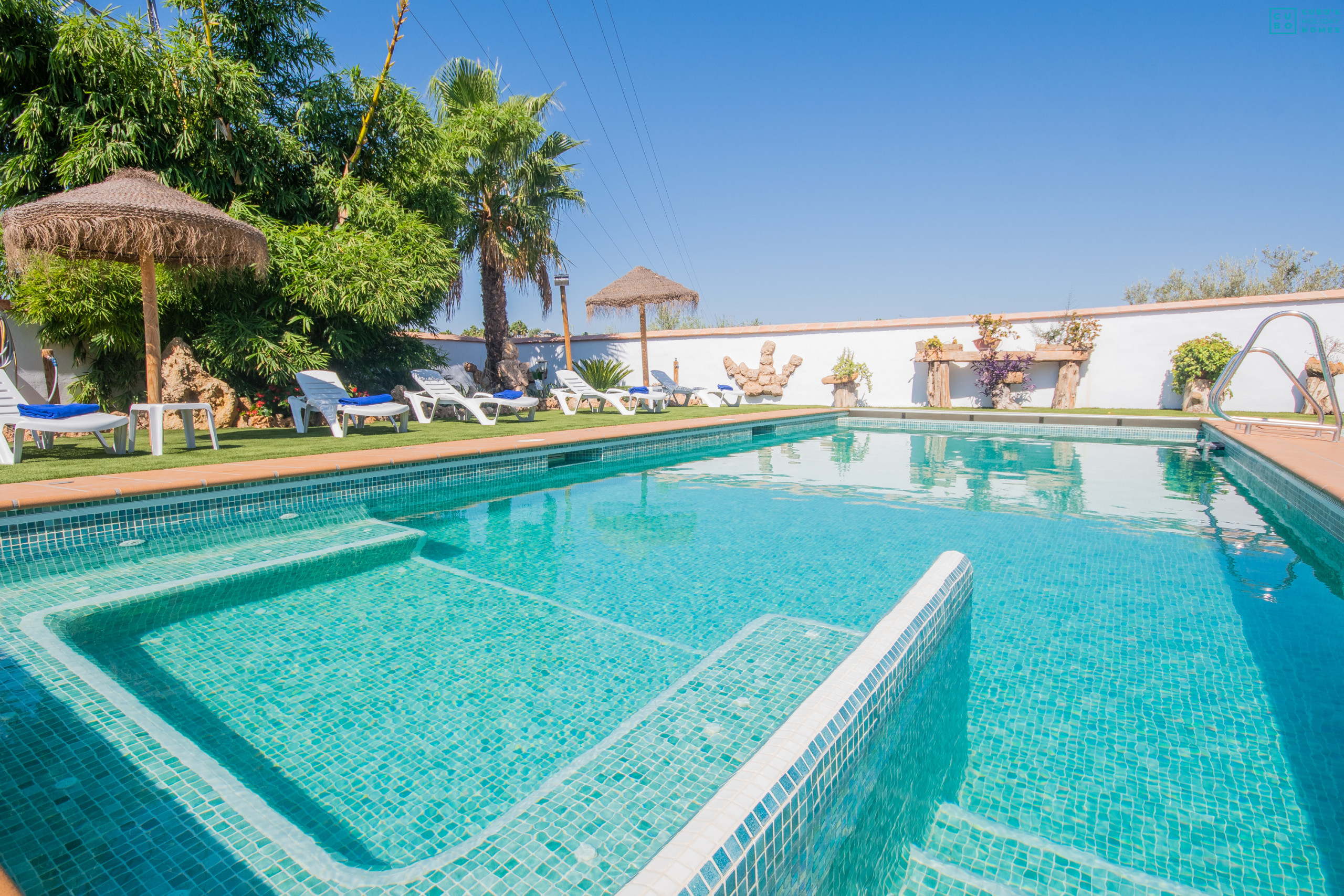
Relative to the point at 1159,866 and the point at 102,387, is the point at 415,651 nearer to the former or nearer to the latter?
the point at 1159,866

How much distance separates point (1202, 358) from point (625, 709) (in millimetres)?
14272

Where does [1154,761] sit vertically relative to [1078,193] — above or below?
below

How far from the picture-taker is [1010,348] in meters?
13.9

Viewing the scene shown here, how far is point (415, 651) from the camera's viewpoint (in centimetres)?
252

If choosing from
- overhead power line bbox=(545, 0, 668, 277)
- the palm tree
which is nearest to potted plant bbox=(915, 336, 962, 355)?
overhead power line bbox=(545, 0, 668, 277)

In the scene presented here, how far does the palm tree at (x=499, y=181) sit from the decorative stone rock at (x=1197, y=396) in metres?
13.2

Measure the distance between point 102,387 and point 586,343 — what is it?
436 inches

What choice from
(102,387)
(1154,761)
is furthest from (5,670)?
(102,387)

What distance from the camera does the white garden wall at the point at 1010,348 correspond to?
1166 centimetres

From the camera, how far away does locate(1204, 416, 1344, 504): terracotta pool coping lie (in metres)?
4.28

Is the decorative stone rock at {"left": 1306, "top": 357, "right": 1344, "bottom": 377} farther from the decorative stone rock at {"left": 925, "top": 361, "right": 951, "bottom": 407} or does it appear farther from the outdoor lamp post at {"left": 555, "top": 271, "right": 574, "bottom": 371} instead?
the outdoor lamp post at {"left": 555, "top": 271, "right": 574, "bottom": 371}

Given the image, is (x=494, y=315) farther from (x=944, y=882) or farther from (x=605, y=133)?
(x=944, y=882)

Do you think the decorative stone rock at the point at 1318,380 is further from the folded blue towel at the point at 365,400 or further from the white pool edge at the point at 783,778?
the folded blue towel at the point at 365,400

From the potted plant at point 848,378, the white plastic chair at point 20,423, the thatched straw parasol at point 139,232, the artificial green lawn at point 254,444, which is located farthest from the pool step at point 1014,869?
the potted plant at point 848,378
